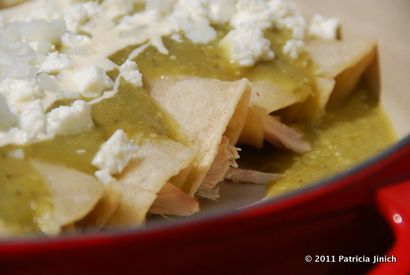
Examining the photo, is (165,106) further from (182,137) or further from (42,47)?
(42,47)

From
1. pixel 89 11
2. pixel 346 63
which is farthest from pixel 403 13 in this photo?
pixel 89 11

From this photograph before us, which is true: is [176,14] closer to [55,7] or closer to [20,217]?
[55,7]

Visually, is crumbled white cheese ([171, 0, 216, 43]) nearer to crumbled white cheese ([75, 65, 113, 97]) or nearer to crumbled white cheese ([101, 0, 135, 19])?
crumbled white cheese ([101, 0, 135, 19])

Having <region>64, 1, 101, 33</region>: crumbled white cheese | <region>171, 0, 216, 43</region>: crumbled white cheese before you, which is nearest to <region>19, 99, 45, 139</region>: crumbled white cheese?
<region>64, 1, 101, 33</region>: crumbled white cheese

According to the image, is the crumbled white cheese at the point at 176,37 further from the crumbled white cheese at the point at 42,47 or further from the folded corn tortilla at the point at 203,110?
the crumbled white cheese at the point at 42,47

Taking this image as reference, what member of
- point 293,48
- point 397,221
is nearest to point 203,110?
point 293,48
